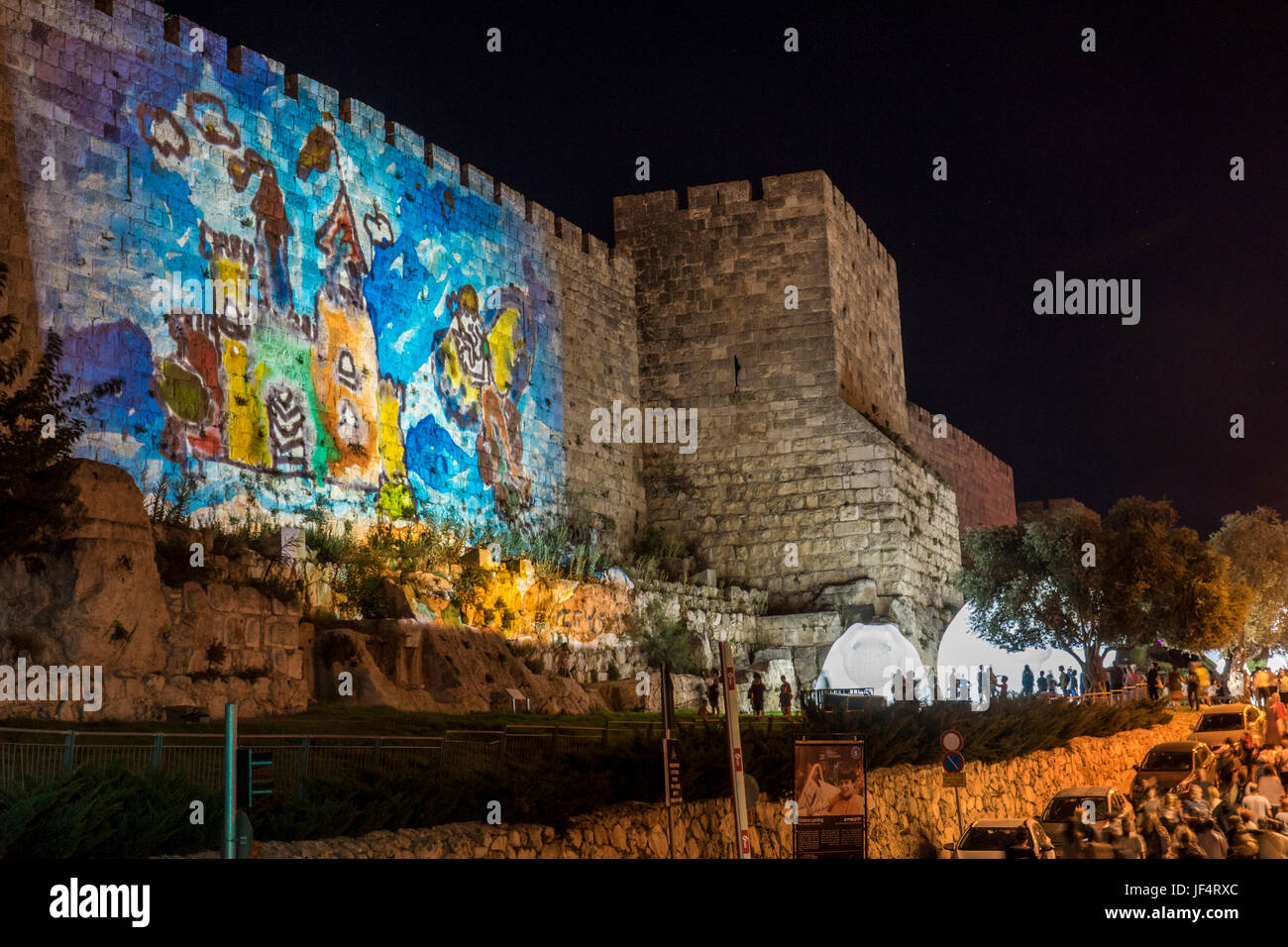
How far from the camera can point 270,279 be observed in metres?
15.9

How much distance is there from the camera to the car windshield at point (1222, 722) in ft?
60.3

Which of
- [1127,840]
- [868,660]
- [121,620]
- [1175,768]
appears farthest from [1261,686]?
[121,620]

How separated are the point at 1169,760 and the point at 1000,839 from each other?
18.7 feet

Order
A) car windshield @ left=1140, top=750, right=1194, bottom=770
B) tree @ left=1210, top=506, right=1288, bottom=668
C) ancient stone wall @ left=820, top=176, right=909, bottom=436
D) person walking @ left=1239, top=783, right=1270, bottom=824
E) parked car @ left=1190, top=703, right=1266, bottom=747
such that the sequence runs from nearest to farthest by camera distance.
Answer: person walking @ left=1239, top=783, right=1270, bottom=824, car windshield @ left=1140, top=750, right=1194, bottom=770, parked car @ left=1190, top=703, right=1266, bottom=747, ancient stone wall @ left=820, top=176, right=909, bottom=436, tree @ left=1210, top=506, right=1288, bottom=668

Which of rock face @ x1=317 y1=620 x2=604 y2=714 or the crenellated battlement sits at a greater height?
the crenellated battlement

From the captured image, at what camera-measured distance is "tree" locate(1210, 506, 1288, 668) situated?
30.7m

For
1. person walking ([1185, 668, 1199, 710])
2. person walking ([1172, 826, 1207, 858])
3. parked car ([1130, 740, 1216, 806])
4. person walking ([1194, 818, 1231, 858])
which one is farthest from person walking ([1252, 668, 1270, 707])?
person walking ([1172, 826, 1207, 858])

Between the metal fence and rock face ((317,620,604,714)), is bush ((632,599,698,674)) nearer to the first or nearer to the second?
rock face ((317,620,604,714))

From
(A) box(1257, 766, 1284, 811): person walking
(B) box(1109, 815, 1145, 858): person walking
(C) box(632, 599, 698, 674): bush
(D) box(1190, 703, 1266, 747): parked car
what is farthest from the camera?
(C) box(632, 599, 698, 674): bush

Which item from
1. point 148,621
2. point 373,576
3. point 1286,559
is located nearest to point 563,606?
point 373,576

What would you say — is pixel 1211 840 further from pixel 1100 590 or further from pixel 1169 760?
pixel 1100 590

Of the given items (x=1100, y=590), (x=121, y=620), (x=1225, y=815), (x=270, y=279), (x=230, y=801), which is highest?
(x=270, y=279)

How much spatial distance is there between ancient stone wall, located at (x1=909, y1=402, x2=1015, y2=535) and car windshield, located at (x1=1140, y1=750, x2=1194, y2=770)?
1379 centimetres
